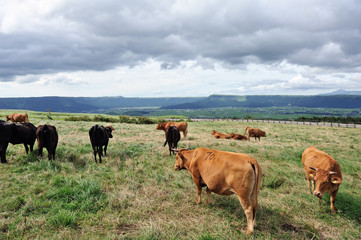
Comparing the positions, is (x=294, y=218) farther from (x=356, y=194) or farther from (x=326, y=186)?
(x=356, y=194)

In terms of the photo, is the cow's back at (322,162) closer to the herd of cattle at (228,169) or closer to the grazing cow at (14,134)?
Answer: the herd of cattle at (228,169)

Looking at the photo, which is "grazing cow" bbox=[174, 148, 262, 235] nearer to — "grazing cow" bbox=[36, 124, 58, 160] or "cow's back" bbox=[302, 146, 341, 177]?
"cow's back" bbox=[302, 146, 341, 177]

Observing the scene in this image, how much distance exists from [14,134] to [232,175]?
1055cm

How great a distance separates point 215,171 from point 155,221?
218 cm

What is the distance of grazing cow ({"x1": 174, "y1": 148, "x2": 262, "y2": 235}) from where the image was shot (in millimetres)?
4992

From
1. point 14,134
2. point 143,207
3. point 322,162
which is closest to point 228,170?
point 143,207

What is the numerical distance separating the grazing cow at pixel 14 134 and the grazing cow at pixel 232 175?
888 cm

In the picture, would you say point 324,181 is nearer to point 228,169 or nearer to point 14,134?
point 228,169

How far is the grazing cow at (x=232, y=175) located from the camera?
4992mm

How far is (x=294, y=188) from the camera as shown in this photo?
8148 millimetres

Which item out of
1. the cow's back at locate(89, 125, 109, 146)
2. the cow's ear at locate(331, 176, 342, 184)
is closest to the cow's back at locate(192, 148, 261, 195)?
the cow's ear at locate(331, 176, 342, 184)

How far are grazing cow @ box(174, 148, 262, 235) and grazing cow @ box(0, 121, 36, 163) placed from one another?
888 centimetres

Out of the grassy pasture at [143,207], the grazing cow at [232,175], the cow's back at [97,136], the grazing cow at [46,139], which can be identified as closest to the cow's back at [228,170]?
the grazing cow at [232,175]

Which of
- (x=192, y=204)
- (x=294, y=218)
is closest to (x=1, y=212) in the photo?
(x=192, y=204)
